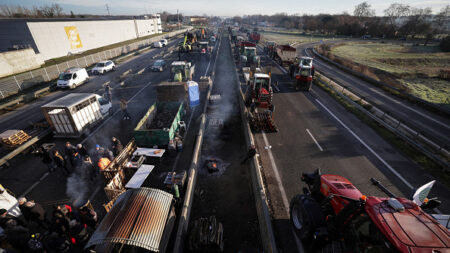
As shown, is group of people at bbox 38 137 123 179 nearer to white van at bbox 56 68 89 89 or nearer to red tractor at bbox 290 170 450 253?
red tractor at bbox 290 170 450 253

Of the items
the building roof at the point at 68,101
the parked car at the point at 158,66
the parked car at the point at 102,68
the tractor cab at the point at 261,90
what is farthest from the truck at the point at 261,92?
the parked car at the point at 102,68

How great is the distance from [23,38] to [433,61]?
75.4 meters

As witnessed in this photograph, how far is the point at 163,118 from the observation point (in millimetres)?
14148

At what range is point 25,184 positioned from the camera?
9.95 metres

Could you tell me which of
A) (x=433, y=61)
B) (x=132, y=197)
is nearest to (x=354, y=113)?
(x=132, y=197)

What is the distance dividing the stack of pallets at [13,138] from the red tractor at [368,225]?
56.2ft

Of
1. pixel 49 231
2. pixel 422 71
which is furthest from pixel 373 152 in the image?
pixel 422 71

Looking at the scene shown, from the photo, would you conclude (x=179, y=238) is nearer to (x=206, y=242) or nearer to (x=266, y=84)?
(x=206, y=242)

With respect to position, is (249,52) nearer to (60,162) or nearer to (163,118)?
(163,118)

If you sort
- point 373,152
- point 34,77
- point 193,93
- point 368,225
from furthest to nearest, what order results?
point 34,77
point 193,93
point 373,152
point 368,225

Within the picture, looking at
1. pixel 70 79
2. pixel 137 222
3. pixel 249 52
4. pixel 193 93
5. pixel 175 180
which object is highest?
pixel 249 52

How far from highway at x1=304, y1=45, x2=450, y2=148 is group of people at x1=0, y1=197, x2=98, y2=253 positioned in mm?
18427

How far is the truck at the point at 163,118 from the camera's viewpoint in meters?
11.7

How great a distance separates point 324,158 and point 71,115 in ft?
54.4
